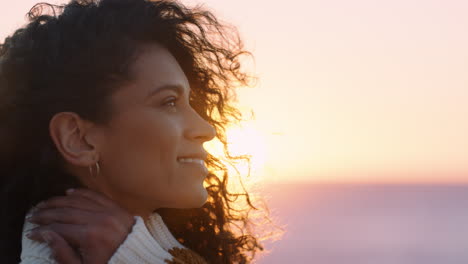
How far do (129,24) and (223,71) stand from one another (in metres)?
0.96

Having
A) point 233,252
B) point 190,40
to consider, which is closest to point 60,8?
point 190,40

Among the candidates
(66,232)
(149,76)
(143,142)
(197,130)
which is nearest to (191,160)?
(197,130)

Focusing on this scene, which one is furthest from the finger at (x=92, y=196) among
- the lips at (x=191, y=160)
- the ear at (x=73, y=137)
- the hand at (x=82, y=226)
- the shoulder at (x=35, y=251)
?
the lips at (x=191, y=160)

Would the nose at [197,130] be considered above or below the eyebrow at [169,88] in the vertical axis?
below

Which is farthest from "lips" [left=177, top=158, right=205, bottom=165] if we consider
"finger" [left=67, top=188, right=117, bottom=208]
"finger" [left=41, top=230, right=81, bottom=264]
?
"finger" [left=41, top=230, right=81, bottom=264]

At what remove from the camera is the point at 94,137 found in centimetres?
A: 303

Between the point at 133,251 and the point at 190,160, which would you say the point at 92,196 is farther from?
the point at 190,160

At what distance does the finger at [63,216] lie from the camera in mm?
2869

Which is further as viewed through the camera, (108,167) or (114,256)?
(108,167)

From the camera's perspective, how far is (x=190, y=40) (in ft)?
12.3

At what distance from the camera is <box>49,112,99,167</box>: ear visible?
A: 3006mm

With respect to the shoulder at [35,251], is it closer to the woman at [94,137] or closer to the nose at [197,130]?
the woman at [94,137]

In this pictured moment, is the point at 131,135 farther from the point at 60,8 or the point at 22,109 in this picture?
the point at 60,8

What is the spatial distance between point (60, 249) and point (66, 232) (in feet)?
0.28
